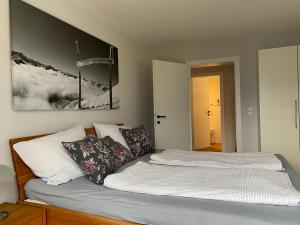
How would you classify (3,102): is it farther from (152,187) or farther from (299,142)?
(299,142)

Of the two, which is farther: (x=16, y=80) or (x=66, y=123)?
(x=66, y=123)

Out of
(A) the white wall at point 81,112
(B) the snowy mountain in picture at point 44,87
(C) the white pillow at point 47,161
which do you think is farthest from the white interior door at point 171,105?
(C) the white pillow at point 47,161

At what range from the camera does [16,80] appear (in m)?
1.84

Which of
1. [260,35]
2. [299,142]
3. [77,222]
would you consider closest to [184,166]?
[77,222]

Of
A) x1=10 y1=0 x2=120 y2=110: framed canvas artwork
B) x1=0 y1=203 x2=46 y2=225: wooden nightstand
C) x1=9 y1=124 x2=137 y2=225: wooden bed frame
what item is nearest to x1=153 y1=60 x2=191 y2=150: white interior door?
x1=10 y1=0 x2=120 y2=110: framed canvas artwork

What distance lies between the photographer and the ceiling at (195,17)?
264 cm

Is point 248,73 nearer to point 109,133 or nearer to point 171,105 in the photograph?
point 171,105

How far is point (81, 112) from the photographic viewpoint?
2586 millimetres

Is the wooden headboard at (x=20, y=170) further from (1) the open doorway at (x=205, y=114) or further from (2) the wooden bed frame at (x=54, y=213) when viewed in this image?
(1) the open doorway at (x=205, y=114)

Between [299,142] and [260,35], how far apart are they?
1766 mm

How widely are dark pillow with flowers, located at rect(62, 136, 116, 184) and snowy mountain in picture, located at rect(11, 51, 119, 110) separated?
1.60 ft

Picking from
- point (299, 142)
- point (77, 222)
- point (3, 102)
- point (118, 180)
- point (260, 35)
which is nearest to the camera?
point (77, 222)

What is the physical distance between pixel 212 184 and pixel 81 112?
1.62 metres

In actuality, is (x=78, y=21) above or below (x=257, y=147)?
above
